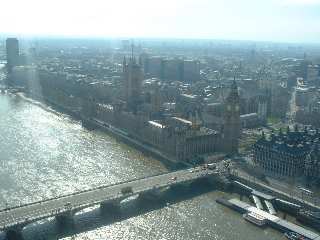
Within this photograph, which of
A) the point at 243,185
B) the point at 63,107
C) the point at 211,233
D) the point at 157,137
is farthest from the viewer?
the point at 63,107

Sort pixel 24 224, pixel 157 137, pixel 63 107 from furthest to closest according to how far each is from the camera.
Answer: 1. pixel 63 107
2. pixel 157 137
3. pixel 24 224

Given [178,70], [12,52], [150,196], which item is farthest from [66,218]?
[12,52]

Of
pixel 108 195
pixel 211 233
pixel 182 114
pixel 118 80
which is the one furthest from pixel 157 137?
pixel 118 80

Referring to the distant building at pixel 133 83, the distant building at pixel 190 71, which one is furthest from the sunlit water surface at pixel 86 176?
the distant building at pixel 190 71

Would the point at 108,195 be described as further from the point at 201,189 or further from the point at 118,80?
the point at 118,80

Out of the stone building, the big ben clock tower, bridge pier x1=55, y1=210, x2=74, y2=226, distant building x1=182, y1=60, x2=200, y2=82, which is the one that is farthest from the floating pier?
distant building x1=182, y1=60, x2=200, y2=82

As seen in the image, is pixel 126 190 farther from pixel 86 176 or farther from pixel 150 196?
pixel 86 176

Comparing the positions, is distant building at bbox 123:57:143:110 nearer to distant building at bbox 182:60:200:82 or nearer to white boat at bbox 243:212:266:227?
white boat at bbox 243:212:266:227
